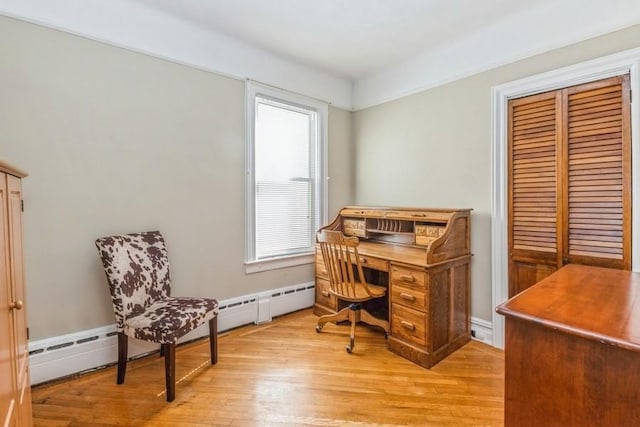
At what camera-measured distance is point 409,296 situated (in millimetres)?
2312

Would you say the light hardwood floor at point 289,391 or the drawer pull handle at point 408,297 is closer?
the light hardwood floor at point 289,391

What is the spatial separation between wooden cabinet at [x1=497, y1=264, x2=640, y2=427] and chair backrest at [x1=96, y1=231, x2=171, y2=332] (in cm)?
207

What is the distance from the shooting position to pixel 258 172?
2994 mm

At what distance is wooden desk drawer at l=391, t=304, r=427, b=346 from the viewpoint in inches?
88.4

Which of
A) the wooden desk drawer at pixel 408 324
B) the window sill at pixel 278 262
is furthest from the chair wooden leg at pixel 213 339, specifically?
the wooden desk drawer at pixel 408 324

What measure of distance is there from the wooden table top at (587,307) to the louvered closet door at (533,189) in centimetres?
69

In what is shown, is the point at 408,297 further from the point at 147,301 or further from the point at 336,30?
the point at 336,30

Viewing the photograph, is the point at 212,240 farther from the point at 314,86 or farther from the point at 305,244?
the point at 314,86

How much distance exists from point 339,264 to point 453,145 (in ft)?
4.78

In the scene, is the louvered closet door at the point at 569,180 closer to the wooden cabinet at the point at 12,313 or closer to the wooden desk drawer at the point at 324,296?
the wooden desk drawer at the point at 324,296

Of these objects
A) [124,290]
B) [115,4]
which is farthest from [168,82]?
[124,290]

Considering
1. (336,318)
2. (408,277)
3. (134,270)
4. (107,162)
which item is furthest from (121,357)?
(408,277)

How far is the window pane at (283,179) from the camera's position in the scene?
3027 mm

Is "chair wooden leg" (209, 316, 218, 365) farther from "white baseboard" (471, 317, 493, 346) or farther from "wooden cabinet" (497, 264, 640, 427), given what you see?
"white baseboard" (471, 317, 493, 346)
